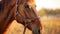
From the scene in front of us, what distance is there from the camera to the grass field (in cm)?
101

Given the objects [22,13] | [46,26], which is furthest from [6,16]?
[46,26]

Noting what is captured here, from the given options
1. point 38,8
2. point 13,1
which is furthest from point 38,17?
point 13,1

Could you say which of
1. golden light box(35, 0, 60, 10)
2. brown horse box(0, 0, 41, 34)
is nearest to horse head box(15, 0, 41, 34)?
brown horse box(0, 0, 41, 34)

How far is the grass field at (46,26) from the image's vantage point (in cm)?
101

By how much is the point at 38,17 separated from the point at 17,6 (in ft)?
0.55

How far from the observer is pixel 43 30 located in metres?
1.02

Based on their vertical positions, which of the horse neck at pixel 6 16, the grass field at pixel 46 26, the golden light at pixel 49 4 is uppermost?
the golden light at pixel 49 4

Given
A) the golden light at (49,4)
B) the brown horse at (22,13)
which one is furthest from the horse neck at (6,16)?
the golden light at (49,4)

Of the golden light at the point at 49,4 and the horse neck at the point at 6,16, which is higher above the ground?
the golden light at the point at 49,4

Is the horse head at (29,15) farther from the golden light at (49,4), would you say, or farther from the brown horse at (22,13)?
the golden light at (49,4)

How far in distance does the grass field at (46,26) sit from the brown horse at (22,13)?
0.06m

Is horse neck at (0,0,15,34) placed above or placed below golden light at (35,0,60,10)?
below

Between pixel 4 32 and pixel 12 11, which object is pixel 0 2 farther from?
pixel 4 32

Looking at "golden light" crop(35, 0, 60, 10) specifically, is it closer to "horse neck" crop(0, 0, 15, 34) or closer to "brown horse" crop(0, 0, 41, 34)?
"brown horse" crop(0, 0, 41, 34)
